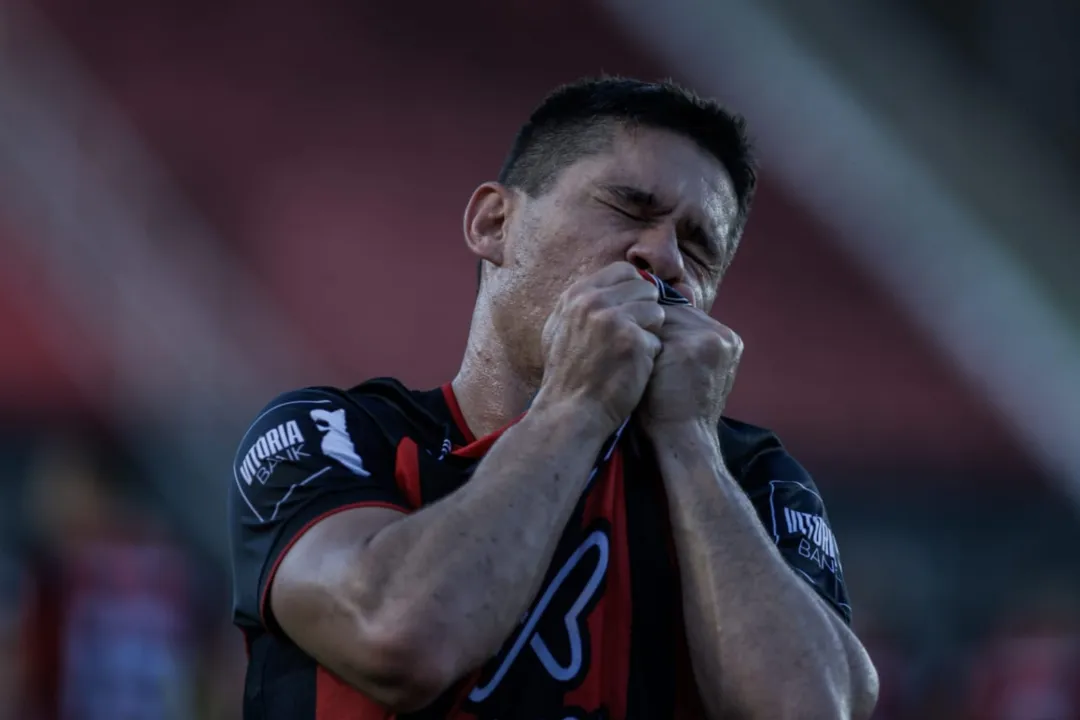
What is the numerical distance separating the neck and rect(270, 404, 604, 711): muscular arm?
382 millimetres

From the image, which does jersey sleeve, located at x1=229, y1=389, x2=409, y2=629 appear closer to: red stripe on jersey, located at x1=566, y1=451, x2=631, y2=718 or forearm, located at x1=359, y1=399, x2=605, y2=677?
forearm, located at x1=359, y1=399, x2=605, y2=677

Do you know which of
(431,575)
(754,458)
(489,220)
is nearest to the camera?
(431,575)

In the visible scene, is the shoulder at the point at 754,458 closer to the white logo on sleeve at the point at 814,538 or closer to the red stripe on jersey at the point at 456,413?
the white logo on sleeve at the point at 814,538

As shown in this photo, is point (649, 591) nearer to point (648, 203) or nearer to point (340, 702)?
point (340, 702)

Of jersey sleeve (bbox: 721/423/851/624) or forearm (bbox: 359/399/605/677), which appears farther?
jersey sleeve (bbox: 721/423/851/624)

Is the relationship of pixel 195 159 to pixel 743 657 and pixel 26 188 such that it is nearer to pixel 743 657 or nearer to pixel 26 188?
pixel 26 188

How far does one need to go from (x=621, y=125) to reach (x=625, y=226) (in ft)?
0.74

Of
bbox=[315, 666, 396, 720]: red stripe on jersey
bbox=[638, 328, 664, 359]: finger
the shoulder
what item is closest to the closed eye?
bbox=[638, 328, 664, 359]: finger

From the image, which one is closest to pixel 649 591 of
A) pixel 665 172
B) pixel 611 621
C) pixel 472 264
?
pixel 611 621

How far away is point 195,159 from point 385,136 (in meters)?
1.38

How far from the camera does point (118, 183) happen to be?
921 cm

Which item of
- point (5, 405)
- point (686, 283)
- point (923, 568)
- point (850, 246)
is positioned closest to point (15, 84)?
point (5, 405)

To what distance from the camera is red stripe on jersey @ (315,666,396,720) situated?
5.41 ft

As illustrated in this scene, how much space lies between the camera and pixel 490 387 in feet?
7.17
